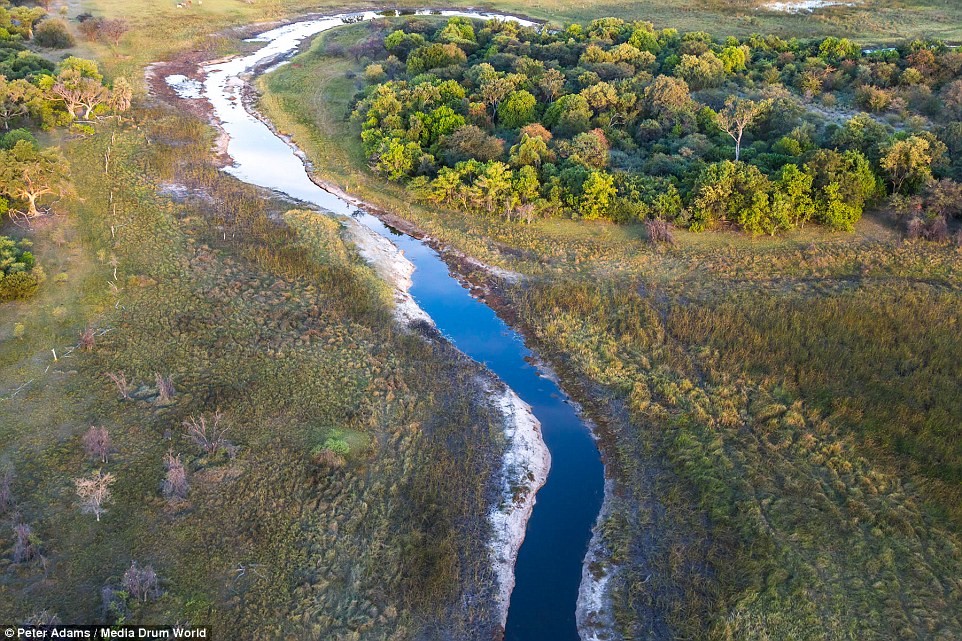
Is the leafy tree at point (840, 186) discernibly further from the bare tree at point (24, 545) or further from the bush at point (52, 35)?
the bush at point (52, 35)

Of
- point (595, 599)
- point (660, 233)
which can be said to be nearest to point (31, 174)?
point (660, 233)

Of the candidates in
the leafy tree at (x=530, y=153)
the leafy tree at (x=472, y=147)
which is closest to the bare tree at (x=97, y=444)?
the leafy tree at (x=472, y=147)

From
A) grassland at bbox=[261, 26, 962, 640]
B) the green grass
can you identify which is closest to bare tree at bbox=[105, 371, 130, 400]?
the green grass

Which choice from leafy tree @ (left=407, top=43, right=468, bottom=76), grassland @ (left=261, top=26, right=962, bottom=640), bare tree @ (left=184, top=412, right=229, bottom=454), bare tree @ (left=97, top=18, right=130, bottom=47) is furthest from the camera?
bare tree @ (left=97, top=18, right=130, bottom=47)

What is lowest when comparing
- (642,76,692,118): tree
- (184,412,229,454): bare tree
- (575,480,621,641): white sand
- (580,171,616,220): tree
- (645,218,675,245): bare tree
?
(575,480,621,641): white sand

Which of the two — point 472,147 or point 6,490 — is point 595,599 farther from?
point 472,147

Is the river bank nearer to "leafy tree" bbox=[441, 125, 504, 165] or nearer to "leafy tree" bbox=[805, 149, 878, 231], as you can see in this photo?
"leafy tree" bbox=[441, 125, 504, 165]
